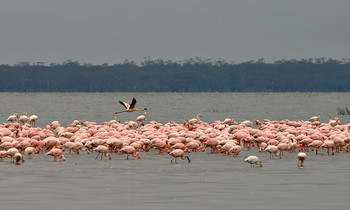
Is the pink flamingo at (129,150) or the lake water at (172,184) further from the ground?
the pink flamingo at (129,150)

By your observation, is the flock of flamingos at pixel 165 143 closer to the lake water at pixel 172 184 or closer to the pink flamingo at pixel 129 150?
the pink flamingo at pixel 129 150

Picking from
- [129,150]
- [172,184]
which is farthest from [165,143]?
[172,184]

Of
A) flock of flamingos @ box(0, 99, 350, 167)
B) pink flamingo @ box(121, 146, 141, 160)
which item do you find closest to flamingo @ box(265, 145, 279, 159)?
flock of flamingos @ box(0, 99, 350, 167)

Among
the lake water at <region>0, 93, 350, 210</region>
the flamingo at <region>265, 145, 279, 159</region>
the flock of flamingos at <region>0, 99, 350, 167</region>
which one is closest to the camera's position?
the lake water at <region>0, 93, 350, 210</region>

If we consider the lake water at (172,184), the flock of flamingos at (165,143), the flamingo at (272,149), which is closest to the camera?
the lake water at (172,184)

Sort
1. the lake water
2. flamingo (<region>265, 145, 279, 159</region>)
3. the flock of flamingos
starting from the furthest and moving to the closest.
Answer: flamingo (<region>265, 145, 279, 159</region>) → the flock of flamingos → the lake water

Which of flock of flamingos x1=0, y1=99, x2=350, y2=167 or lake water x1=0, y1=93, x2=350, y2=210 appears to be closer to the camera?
lake water x1=0, y1=93, x2=350, y2=210

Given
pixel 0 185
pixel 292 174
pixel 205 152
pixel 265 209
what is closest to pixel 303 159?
pixel 292 174

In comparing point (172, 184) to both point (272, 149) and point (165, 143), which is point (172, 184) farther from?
point (165, 143)

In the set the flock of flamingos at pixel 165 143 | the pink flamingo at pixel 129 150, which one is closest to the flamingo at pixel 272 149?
the flock of flamingos at pixel 165 143

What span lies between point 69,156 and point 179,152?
4166mm

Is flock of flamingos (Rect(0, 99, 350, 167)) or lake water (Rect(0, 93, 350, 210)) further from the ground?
flock of flamingos (Rect(0, 99, 350, 167))

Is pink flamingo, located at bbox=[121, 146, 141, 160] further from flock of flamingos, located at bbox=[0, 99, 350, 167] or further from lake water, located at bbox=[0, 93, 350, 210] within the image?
lake water, located at bbox=[0, 93, 350, 210]

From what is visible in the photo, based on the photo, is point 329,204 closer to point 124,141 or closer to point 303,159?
point 303,159
